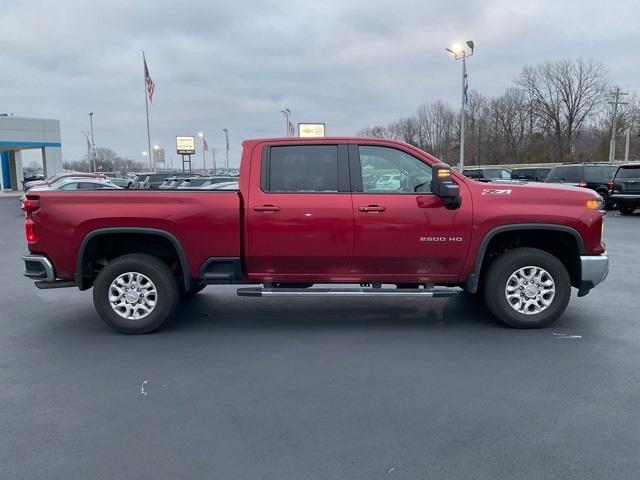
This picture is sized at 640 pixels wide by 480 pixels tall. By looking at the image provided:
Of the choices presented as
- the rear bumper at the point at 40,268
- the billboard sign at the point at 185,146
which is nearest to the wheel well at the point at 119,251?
the rear bumper at the point at 40,268

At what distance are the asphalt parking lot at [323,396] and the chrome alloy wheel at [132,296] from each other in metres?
0.28

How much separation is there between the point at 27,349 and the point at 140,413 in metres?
2.18

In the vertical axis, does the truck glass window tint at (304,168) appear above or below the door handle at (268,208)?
above

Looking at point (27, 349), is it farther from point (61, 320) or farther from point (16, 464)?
point (16, 464)

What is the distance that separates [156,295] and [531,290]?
4010 millimetres

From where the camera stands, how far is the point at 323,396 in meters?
4.00

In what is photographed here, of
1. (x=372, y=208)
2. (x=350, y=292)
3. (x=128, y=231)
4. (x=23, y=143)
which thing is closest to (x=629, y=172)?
(x=372, y=208)

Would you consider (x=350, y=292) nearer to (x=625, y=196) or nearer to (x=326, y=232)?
(x=326, y=232)

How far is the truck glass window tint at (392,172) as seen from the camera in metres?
5.57

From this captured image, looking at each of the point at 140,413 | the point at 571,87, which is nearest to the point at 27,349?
the point at 140,413

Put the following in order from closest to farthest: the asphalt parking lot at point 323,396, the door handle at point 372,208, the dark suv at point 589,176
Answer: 1. the asphalt parking lot at point 323,396
2. the door handle at point 372,208
3. the dark suv at point 589,176

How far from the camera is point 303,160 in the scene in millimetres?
5711

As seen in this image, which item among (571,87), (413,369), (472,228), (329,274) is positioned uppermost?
(571,87)

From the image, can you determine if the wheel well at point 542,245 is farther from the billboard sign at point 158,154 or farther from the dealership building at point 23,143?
the billboard sign at point 158,154
